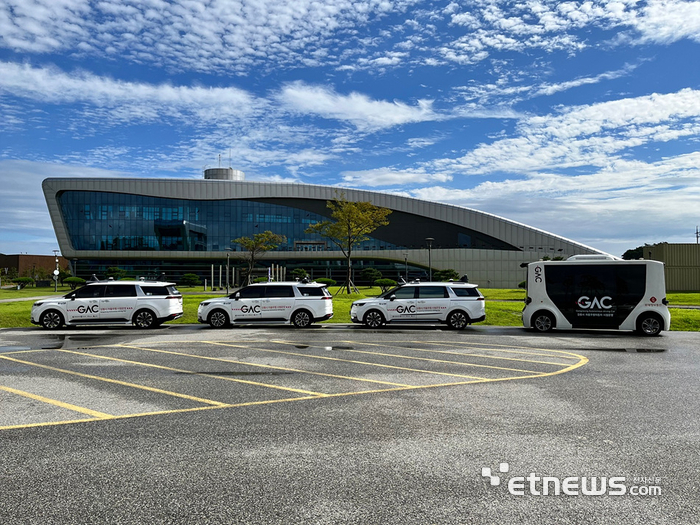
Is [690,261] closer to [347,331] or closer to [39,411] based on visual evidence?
[347,331]

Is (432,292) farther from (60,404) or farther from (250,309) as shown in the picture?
(60,404)

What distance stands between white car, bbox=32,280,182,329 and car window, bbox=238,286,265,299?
2.68 m

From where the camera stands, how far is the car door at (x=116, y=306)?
1967cm

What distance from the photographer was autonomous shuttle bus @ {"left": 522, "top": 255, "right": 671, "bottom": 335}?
57.9ft

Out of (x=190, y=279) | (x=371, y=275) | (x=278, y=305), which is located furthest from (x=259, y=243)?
(x=278, y=305)

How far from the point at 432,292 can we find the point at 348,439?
1387 cm

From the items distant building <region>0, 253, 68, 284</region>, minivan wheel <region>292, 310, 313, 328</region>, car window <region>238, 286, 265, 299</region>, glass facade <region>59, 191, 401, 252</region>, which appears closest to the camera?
minivan wheel <region>292, 310, 313, 328</region>

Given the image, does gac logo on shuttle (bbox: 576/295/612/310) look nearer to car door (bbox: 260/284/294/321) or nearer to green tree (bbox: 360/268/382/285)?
car door (bbox: 260/284/294/321)

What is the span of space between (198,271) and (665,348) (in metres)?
62.2

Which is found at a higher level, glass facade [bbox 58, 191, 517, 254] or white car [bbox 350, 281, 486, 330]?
glass facade [bbox 58, 191, 517, 254]

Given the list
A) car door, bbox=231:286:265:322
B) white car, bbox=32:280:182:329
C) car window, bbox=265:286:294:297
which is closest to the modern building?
car window, bbox=265:286:294:297

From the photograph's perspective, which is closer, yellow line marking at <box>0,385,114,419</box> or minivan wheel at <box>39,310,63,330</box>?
yellow line marking at <box>0,385,114,419</box>

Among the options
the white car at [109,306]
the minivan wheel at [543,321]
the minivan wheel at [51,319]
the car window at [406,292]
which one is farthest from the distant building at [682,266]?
the minivan wheel at [51,319]

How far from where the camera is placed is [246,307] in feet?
65.7
